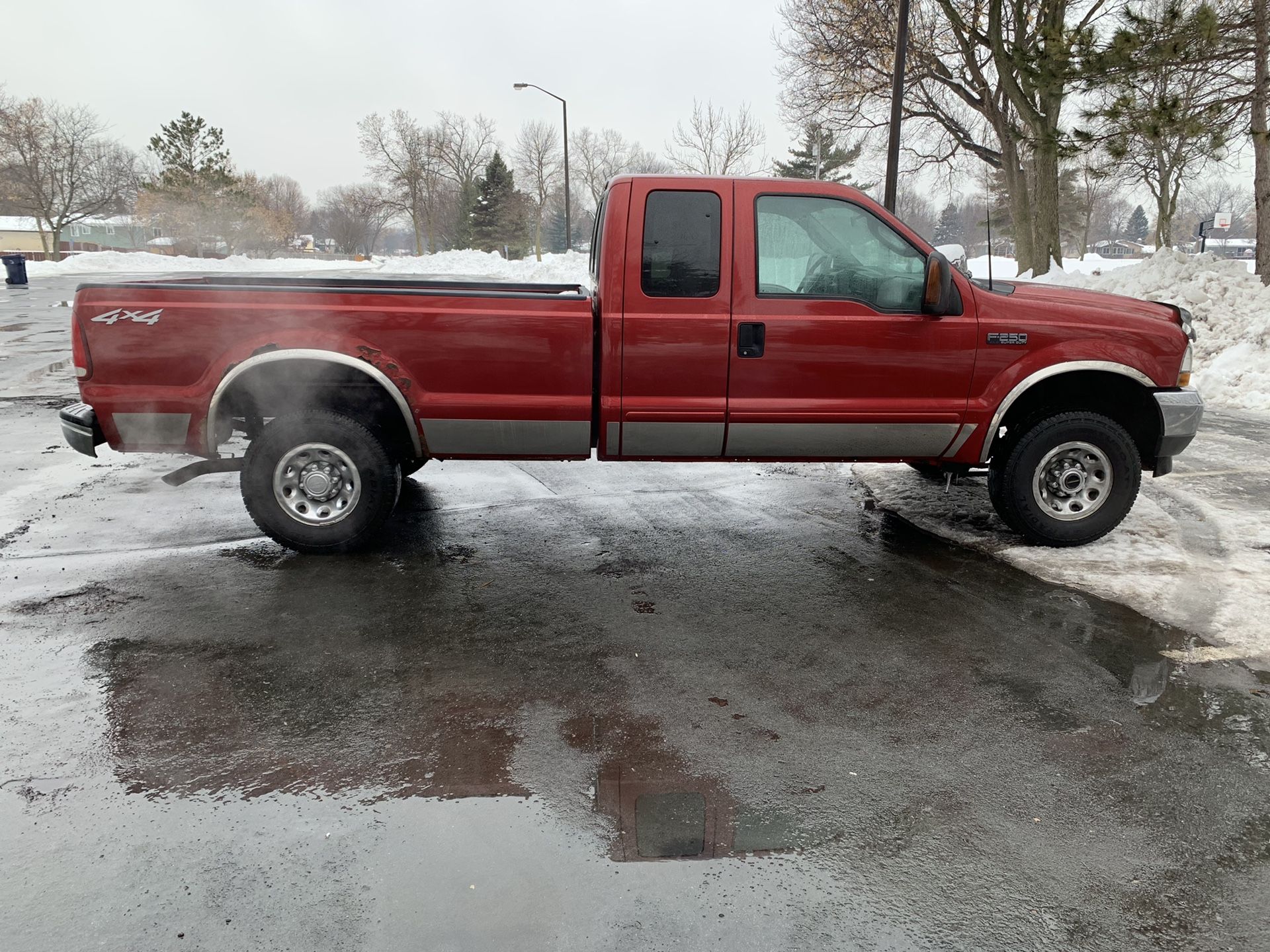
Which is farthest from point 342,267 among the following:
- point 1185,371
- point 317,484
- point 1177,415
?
point 1177,415

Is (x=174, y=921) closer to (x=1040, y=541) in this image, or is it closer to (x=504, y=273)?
(x=1040, y=541)

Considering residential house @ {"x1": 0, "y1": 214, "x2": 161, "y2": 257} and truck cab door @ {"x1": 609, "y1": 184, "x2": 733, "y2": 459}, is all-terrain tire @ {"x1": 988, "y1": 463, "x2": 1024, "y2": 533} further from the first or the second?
residential house @ {"x1": 0, "y1": 214, "x2": 161, "y2": 257}

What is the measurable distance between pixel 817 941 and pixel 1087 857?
0.97 m

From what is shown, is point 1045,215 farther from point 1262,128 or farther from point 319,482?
point 319,482

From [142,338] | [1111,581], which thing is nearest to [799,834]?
[1111,581]

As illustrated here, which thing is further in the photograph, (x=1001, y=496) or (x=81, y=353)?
(x=1001, y=496)

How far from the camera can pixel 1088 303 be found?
17.9ft

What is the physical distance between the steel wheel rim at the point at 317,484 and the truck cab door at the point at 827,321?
2272mm

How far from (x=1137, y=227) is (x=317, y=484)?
141 meters

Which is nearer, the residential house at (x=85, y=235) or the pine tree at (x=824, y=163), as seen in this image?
the pine tree at (x=824, y=163)

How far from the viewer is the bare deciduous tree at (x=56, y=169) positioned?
57.5 meters

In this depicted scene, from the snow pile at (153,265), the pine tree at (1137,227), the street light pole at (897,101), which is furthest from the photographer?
the pine tree at (1137,227)

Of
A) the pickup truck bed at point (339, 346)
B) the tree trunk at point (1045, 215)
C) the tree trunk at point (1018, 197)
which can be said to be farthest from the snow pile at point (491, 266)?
the pickup truck bed at point (339, 346)

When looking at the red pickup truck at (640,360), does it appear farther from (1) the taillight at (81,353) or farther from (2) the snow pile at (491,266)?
(2) the snow pile at (491,266)
